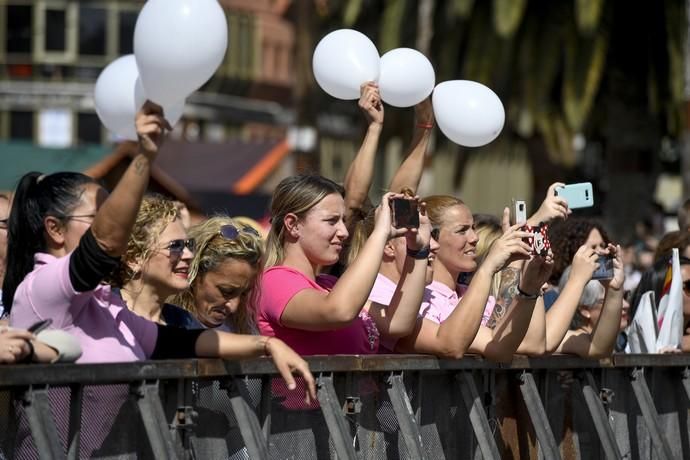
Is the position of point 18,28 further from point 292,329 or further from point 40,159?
point 292,329

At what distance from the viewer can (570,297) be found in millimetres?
6801

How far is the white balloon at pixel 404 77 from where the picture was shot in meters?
7.25

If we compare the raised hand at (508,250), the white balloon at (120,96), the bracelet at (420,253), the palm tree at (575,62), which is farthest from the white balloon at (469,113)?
the palm tree at (575,62)

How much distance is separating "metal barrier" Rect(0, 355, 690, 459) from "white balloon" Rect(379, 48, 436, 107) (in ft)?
4.61

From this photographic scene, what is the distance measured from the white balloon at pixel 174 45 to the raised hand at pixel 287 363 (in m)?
0.85

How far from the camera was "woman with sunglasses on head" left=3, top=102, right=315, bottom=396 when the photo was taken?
185 inches

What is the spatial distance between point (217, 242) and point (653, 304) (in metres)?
2.87

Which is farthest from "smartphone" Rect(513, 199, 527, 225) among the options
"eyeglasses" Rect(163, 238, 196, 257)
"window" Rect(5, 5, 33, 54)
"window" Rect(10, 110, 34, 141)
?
"window" Rect(10, 110, 34, 141)

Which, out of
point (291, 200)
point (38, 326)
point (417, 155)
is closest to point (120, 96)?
point (291, 200)

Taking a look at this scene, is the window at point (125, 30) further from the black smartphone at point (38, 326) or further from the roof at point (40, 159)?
the black smartphone at point (38, 326)

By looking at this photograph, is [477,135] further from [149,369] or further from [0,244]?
[149,369]

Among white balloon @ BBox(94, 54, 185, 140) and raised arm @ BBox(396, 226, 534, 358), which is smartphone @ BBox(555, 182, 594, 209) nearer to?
raised arm @ BBox(396, 226, 534, 358)

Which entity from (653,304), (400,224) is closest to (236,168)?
(653,304)

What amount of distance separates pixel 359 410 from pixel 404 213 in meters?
0.81
